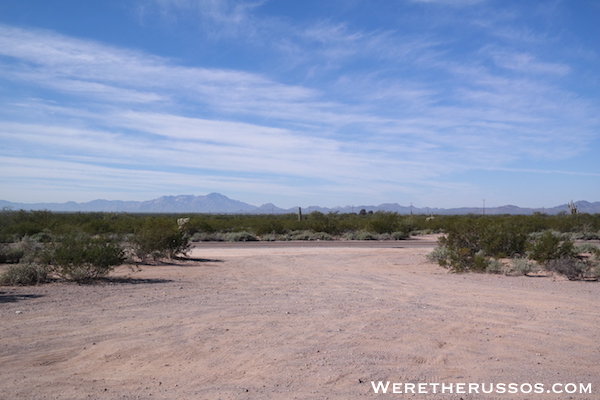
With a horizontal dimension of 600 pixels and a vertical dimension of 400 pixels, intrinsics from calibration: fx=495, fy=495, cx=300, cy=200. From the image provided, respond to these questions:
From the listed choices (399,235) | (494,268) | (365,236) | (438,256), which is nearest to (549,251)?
(494,268)

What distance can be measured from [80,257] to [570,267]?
15490mm

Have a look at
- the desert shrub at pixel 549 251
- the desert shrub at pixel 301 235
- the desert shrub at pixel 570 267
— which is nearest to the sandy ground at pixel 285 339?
the desert shrub at pixel 570 267

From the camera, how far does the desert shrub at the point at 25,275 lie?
1361cm

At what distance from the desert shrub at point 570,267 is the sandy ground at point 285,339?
7.27ft

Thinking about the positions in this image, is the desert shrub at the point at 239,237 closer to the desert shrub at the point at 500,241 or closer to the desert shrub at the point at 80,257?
the desert shrub at the point at 500,241

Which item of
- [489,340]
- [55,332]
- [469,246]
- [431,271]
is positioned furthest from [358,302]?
[469,246]

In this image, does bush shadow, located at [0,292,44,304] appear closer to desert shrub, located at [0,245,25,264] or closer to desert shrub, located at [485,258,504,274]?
desert shrub, located at [0,245,25,264]

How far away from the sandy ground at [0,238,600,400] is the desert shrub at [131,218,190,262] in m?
6.25

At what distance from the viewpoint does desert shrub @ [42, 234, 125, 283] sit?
563 inches

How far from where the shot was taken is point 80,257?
14344mm

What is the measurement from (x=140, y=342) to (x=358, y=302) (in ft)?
17.8

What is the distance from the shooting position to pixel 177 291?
13.3m

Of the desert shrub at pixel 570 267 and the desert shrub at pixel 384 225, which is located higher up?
the desert shrub at pixel 384 225

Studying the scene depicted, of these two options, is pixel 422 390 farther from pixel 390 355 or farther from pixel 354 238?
pixel 354 238
